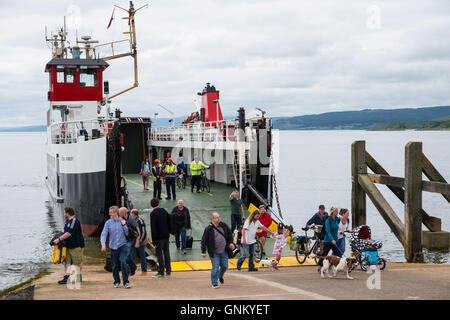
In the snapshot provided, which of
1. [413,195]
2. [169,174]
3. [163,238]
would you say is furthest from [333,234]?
[169,174]

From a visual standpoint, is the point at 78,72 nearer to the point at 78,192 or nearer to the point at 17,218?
the point at 78,192

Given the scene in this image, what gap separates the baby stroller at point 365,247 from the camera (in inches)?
513

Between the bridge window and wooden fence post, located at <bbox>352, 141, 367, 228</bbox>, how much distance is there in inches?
629

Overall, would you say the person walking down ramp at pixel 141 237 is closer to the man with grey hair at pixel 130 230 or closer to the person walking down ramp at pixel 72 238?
the man with grey hair at pixel 130 230

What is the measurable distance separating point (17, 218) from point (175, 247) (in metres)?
25.1

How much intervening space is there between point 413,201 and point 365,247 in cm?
418

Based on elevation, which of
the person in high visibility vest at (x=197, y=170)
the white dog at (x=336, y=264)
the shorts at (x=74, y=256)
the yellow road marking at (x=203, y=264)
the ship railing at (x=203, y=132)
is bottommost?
the yellow road marking at (x=203, y=264)

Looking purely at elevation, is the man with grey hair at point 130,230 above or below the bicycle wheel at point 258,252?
above

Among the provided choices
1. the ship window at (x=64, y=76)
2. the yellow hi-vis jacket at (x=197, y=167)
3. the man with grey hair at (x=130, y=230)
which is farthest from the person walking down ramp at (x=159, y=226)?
the ship window at (x=64, y=76)

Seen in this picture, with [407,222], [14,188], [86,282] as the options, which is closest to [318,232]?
[407,222]

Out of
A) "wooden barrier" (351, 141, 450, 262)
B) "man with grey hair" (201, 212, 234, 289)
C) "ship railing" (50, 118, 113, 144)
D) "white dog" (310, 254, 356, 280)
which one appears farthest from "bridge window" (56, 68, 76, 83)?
"white dog" (310, 254, 356, 280)

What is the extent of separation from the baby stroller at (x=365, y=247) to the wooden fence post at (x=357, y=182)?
6165mm

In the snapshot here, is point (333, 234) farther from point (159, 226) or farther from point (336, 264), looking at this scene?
point (159, 226)

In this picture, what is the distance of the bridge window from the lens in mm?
28250
